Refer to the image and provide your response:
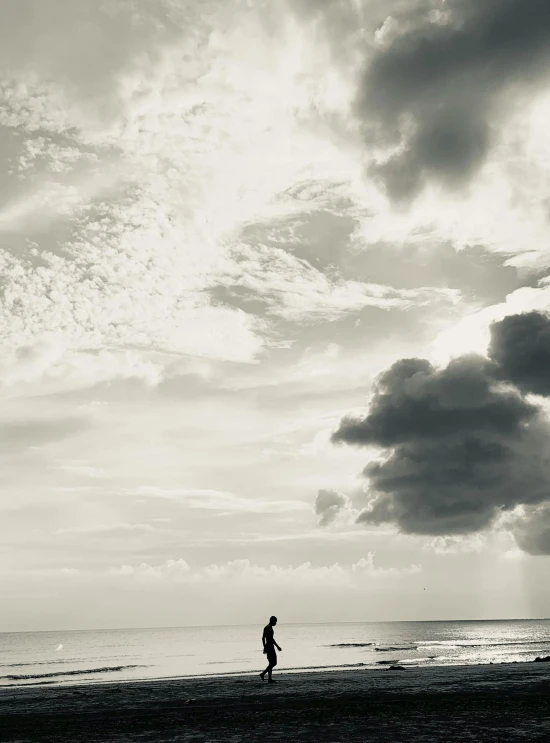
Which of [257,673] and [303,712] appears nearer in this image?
[303,712]

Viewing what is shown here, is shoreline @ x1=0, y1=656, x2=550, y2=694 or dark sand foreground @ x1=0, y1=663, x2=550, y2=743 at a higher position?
dark sand foreground @ x1=0, y1=663, x2=550, y2=743

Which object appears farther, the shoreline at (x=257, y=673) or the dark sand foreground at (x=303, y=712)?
the shoreline at (x=257, y=673)

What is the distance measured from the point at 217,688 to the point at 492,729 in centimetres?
1694

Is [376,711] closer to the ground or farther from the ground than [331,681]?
farther from the ground

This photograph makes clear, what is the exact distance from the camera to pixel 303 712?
1773cm

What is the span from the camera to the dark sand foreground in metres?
13.9

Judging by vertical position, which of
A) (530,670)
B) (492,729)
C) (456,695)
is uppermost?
(492,729)

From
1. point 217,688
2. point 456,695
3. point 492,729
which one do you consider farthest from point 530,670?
point 492,729

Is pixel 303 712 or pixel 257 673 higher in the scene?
pixel 303 712

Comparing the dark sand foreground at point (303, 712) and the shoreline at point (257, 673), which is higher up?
the dark sand foreground at point (303, 712)

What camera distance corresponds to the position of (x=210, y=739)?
13.7 metres

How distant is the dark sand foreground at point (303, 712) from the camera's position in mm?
13859

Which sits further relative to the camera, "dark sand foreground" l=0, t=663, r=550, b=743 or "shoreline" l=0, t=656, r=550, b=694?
"shoreline" l=0, t=656, r=550, b=694

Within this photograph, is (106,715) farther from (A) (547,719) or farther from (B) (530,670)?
(B) (530,670)
